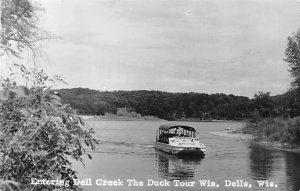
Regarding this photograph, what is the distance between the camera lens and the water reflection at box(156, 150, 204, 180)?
14.5 metres

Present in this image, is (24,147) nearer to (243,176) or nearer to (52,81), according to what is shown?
(52,81)

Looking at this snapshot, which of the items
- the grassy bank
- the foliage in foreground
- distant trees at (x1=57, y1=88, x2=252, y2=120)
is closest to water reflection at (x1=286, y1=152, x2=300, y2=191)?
the grassy bank

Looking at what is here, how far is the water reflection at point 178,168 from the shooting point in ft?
47.5

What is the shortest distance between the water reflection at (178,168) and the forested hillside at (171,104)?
257 centimetres

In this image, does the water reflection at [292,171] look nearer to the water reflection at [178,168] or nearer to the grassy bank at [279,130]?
the grassy bank at [279,130]

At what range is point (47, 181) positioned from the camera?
10.7 ft

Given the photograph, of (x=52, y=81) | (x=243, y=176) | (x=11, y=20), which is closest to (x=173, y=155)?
(x=243, y=176)

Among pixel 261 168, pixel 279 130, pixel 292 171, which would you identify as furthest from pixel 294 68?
pixel 279 130

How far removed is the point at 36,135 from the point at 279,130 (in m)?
27.5

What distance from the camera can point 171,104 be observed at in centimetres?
1986

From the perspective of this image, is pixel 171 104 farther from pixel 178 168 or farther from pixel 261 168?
pixel 261 168

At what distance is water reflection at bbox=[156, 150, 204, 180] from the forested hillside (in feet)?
8.44

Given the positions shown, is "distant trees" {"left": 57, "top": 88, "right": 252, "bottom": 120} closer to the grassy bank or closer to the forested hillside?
the forested hillside

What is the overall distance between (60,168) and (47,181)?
0.45 ft
